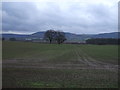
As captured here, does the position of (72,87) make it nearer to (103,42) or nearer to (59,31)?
(59,31)

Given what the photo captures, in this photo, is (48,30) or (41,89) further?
(48,30)

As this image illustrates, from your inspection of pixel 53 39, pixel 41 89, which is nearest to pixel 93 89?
pixel 41 89

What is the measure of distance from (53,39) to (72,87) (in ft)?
299

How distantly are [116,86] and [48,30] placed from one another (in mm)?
91380

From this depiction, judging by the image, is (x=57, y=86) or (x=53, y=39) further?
(x=53, y=39)

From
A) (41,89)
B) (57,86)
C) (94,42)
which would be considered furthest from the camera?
(94,42)

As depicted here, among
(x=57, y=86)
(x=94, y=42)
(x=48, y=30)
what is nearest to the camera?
(x=57, y=86)

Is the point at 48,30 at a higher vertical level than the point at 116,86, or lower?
higher

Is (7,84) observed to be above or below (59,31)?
below

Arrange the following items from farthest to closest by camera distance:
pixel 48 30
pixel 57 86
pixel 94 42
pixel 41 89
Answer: pixel 94 42, pixel 48 30, pixel 57 86, pixel 41 89

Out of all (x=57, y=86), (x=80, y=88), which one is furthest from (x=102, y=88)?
(x=57, y=86)

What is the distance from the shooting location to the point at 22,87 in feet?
26.3

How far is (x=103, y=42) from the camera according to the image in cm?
10512

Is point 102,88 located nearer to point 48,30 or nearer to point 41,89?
point 41,89
